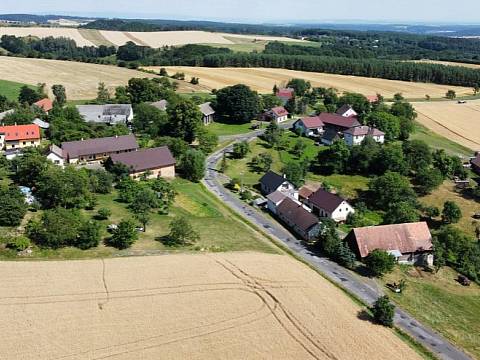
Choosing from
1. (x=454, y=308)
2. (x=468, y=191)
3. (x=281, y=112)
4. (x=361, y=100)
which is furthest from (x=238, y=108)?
(x=454, y=308)

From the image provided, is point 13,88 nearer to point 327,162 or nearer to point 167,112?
point 167,112

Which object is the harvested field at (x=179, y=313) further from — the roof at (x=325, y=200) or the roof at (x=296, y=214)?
the roof at (x=325, y=200)

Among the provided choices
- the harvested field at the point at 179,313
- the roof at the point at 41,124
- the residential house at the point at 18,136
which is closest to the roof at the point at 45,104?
the roof at the point at 41,124

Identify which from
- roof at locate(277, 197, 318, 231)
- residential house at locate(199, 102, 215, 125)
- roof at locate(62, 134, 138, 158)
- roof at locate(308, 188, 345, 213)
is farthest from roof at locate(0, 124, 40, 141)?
roof at locate(308, 188, 345, 213)

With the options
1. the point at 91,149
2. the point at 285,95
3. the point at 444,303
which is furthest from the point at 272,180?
the point at 285,95

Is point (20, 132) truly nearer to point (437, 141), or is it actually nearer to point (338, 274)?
point (338, 274)

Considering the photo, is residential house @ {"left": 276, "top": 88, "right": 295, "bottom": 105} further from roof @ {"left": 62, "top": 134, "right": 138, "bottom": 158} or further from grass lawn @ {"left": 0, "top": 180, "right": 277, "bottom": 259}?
grass lawn @ {"left": 0, "top": 180, "right": 277, "bottom": 259}
